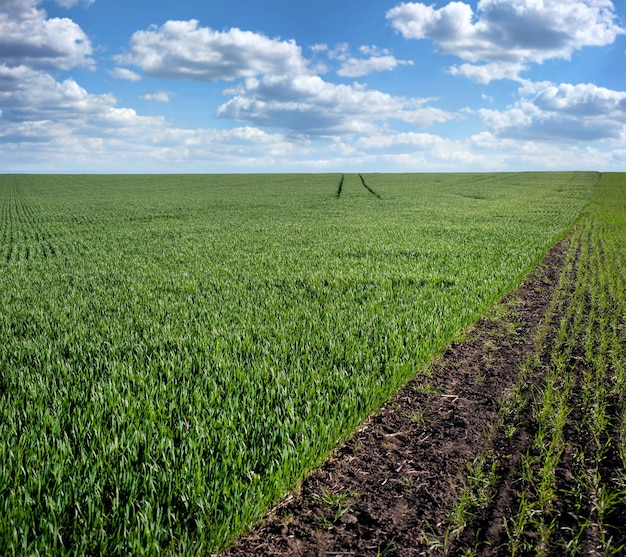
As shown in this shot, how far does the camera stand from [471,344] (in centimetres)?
805

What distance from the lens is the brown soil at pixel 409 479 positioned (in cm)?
358

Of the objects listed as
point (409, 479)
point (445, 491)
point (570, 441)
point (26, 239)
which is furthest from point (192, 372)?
point (26, 239)

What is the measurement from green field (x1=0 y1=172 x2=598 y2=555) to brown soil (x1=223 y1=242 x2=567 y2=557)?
9.0 inches

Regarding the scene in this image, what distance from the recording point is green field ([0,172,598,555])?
3.48 meters

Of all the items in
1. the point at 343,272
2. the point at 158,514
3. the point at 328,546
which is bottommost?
the point at 328,546

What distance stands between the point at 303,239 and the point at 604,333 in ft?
43.0

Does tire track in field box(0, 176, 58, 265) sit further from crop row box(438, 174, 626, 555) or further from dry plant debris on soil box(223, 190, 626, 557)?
crop row box(438, 174, 626, 555)

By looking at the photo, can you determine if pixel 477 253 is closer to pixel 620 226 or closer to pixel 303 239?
pixel 303 239

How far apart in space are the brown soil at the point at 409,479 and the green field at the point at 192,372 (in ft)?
0.75

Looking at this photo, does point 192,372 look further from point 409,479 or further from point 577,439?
point 577,439

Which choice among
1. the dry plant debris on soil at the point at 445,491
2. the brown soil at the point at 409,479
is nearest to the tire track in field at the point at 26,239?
the brown soil at the point at 409,479

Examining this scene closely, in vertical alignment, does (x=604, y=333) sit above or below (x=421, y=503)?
above

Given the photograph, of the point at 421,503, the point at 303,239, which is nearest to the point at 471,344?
the point at 421,503

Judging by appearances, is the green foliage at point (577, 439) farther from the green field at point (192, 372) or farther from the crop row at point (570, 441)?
the green field at point (192, 372)
